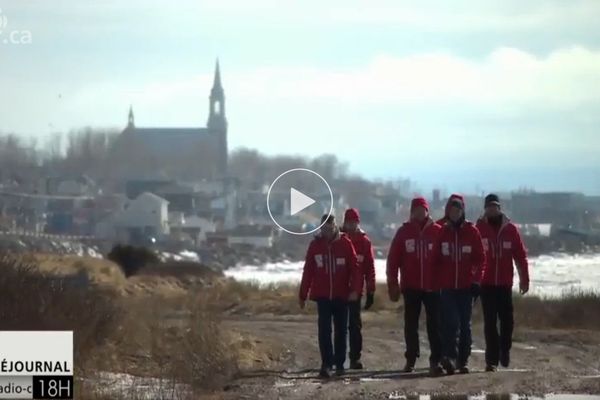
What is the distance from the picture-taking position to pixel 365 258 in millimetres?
14883

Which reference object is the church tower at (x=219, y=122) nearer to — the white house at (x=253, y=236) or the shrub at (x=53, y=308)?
the white house at (x=253, y=236)

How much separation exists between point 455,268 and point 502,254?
0.76 m

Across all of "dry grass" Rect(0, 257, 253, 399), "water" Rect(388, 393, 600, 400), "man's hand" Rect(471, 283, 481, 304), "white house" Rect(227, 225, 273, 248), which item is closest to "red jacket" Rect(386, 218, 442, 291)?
"man's hand" Rect(471, 283, 481, 304)

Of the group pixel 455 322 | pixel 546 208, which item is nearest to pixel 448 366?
pixel 455 322

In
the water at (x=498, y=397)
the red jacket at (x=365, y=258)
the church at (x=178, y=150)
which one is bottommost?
the water at (x=498, y=397)

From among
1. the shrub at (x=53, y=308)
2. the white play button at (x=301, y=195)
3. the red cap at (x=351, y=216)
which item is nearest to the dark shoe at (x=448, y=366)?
the red cap at (x=351, y=216)

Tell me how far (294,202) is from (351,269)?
5.05 m

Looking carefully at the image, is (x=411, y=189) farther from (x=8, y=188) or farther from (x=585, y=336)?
(x=8, y=188)

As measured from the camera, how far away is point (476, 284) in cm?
1368

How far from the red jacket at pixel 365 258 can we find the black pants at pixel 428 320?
88 cm

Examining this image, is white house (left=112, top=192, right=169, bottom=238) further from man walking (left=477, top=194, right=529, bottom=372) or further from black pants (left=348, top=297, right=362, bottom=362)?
man walking (left=477, top=194, right=529, bottom=372)

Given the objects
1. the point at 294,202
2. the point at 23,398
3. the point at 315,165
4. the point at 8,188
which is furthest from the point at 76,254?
the point at 23,398

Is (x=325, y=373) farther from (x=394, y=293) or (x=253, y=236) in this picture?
(x=253, y=236)

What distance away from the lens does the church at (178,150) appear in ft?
130
